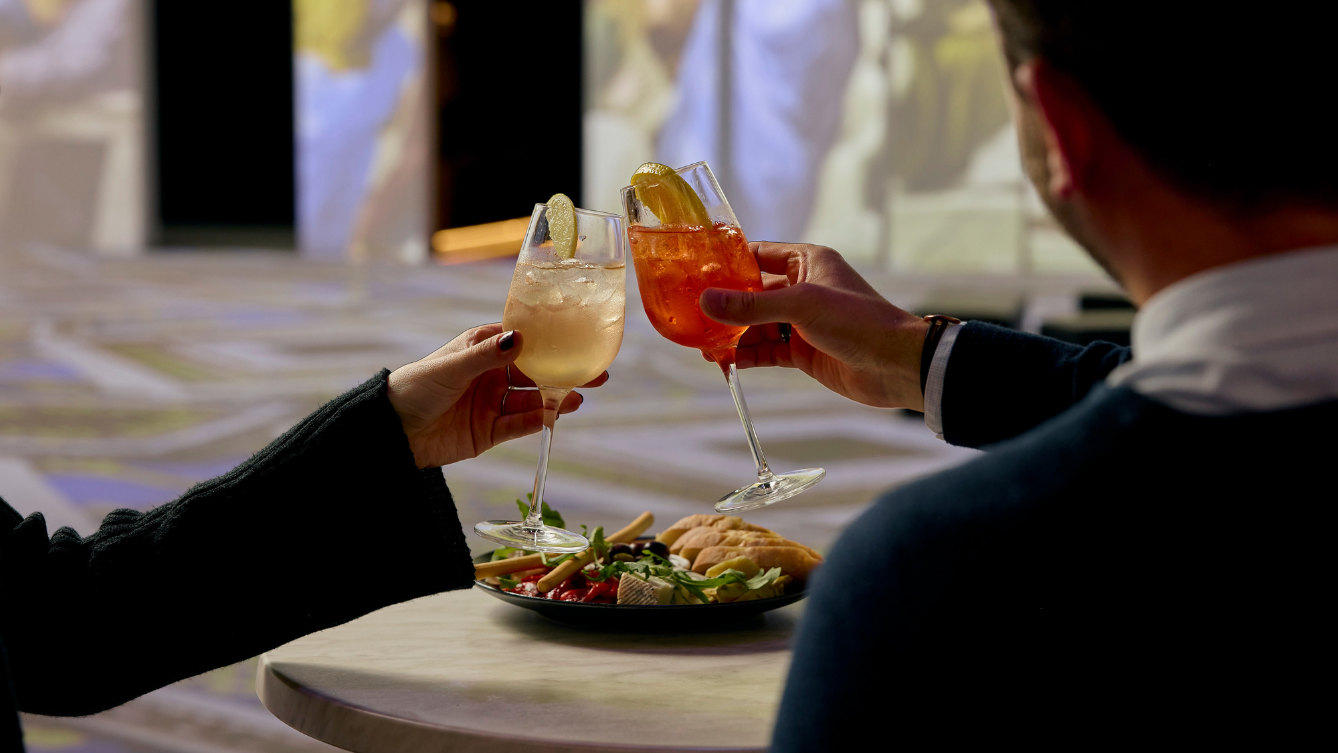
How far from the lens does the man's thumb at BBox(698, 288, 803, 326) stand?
1614 millimetres

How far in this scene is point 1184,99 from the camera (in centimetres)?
74

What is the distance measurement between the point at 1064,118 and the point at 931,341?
867 mm

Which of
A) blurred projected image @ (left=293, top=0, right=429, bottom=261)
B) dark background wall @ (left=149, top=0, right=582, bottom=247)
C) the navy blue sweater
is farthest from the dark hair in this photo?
dark background wall @ (left=149, top=0, right=582, bottom=247)

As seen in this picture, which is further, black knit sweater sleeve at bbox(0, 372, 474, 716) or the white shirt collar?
black knit sweater sleeve at bbox(0, 372, 474, 716)

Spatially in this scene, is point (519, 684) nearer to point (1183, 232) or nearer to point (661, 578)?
point (661, 578)

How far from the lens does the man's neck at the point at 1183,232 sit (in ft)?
2.49

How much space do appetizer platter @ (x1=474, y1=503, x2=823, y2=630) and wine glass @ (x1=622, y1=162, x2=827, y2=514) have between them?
65 mm

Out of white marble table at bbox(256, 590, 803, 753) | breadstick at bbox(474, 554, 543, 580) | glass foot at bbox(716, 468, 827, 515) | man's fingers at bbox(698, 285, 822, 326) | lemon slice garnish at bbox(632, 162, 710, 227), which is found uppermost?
lemon slice garnish at bbox(632, 162, 710, 227)

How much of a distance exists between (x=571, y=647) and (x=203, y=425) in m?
5.14

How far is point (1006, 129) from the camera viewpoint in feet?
44.5

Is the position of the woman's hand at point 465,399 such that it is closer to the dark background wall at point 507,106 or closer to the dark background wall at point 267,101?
the dark background wall at point 267,101

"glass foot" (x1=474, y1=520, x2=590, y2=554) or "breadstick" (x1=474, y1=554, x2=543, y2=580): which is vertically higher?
"glass foot" (x1=474, y1=520, x2=590, y2=554)

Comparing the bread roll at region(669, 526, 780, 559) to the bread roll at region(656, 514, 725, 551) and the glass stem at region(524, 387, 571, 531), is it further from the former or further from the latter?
the glass stem at region(524, 387, 571, 531)

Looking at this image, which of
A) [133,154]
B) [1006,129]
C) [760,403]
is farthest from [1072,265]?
[133,154]
